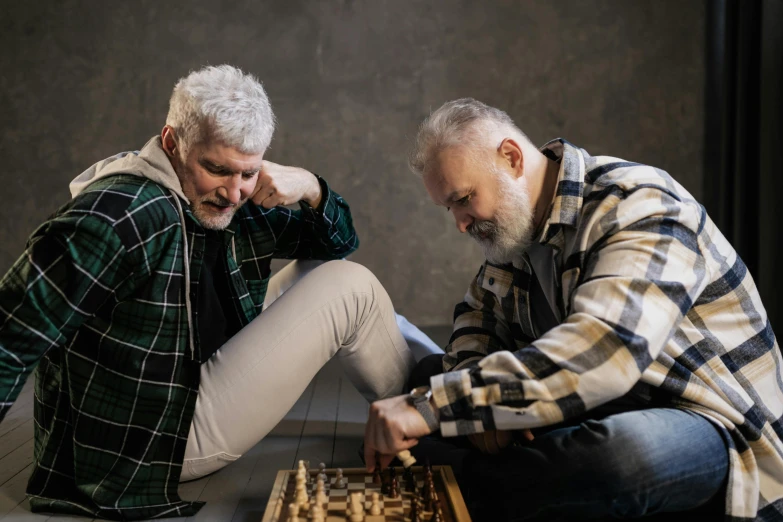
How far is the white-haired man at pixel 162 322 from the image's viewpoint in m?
1.80

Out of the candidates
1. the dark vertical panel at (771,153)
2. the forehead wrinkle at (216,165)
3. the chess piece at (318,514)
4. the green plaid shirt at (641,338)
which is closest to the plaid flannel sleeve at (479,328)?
the green plaid shirt at (641,338)

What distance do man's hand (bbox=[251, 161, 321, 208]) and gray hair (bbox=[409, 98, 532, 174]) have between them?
1.52ft

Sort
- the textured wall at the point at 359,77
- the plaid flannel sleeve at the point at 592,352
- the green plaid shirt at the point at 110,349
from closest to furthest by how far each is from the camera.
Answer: the plaid flannel sleeve at the point at 592,352 < the green plaid shirt at the point at 110,349 < the textured wall at the point at 359,77

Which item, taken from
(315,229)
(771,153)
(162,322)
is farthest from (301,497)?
(771,153)

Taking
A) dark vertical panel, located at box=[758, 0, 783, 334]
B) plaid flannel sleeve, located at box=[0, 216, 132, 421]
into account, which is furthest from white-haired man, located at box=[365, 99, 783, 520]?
dark vertical panel, located at box=[758, 0, 783, 334]

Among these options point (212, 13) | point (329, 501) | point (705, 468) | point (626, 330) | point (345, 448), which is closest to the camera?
point (626, 330)

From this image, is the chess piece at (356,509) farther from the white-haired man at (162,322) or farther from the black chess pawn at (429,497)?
the white-haired man at (162,322)

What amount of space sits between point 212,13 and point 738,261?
4.10 meters

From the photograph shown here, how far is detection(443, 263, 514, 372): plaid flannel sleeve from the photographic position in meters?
2.21

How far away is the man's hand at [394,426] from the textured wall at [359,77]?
363cm

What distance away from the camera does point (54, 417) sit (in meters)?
2.02

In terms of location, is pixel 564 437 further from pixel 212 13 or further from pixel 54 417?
pixel 212 13

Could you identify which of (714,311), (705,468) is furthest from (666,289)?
(705,468)

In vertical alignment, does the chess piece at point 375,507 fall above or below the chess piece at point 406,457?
below
